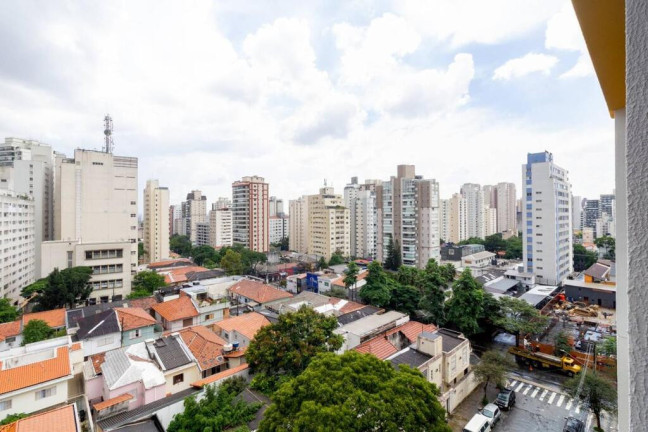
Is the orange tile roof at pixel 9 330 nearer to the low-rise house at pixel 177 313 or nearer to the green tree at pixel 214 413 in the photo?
the low-rise house at pixel 177 313

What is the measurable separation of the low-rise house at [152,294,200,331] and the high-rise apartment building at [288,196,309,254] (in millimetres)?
34293

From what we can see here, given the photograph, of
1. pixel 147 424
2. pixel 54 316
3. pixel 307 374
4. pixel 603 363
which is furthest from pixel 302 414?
pixel 54 316

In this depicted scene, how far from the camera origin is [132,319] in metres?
16.0

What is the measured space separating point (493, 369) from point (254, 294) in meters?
14.8

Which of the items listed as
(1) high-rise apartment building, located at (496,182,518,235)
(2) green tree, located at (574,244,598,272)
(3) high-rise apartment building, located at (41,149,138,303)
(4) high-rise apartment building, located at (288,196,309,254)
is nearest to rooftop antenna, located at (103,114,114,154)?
(3) high-rise apartment building, located at (41,149,138,303)

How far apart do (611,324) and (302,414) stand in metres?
22.3

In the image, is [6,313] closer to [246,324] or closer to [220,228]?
[246,324]

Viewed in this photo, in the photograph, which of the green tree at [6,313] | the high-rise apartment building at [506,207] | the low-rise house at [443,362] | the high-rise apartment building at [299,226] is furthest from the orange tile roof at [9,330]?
the high-rise apartment building at [506,207]

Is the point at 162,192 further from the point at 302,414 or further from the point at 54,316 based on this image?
the point at 302,414

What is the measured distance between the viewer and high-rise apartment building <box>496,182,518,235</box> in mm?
66562

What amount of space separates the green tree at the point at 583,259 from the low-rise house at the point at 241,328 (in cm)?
3765

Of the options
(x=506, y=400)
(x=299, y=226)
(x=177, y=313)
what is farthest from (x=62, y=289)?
(x=299, y=226)

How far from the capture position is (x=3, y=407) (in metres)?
9.48

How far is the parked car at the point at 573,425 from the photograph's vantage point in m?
10.7
